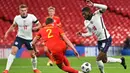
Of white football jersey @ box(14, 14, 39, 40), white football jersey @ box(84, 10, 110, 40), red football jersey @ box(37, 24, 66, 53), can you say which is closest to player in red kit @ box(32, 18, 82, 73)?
red football jersey @ box(37, 24, 66, 53)

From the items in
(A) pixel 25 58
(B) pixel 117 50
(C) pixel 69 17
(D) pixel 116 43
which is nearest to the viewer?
(A) pixel 25 58

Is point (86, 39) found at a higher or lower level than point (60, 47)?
lower

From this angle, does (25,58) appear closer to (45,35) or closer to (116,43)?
(116,43)

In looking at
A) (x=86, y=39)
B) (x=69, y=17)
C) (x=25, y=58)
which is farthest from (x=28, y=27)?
(x=69, y=17)

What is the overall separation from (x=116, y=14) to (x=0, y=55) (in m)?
9.43

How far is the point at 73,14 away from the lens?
26891 millimetres

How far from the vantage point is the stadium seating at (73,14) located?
82.5ft

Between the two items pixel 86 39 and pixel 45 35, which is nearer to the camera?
pixel 45 35

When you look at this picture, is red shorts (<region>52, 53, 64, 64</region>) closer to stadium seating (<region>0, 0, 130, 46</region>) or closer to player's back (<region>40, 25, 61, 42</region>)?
player's back (<region>40, 25, 61, 42</region>)

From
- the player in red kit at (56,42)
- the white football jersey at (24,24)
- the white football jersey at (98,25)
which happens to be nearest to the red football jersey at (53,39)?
the player in red kit at (56,42)

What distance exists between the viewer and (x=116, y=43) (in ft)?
78.0

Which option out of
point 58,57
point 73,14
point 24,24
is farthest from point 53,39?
point 73,14

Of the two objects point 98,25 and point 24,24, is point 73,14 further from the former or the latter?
point 98,25

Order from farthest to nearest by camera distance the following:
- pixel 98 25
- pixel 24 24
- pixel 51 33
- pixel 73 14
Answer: pixel 73 14
pixel 24 24
pixel 98 25
pixel 51 33
